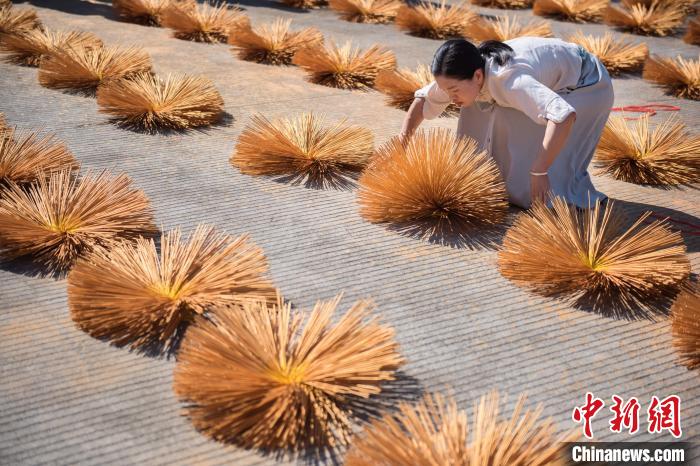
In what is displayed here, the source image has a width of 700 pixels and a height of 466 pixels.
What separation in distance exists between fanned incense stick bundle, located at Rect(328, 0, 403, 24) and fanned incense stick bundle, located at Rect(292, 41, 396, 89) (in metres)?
1.46

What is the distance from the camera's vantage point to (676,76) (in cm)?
405

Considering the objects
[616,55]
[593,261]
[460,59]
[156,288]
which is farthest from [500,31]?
[156,288]

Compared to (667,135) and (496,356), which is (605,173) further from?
(496,356)

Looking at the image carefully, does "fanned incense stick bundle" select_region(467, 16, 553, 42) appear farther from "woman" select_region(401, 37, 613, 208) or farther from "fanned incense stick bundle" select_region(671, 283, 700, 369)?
"fanned incense stick bundle" select_region(671, 283, 700, 369)

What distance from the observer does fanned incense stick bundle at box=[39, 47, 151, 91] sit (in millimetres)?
3500

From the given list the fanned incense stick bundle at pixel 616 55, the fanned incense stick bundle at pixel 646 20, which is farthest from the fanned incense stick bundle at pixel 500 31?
the fanned incense stick bundle at pixel 646 20

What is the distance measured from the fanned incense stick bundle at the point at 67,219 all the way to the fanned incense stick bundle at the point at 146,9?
277cm

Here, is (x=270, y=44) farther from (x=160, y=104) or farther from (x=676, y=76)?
(x=676, y=76)

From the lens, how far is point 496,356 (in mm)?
1768

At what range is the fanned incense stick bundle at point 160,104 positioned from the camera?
10.3ft

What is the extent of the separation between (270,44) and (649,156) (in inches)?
83.1

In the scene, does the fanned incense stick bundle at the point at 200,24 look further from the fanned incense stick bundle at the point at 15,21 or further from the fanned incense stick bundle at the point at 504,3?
the fanned incense stick bundle at the point at 504,3

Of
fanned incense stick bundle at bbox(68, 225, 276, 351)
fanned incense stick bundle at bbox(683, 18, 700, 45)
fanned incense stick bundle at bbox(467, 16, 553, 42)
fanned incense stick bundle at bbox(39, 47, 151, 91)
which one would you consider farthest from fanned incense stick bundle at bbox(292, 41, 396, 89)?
fanned incense stick bundle at bbox(683, 18, 700, 45)

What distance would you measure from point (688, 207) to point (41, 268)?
2.05m
